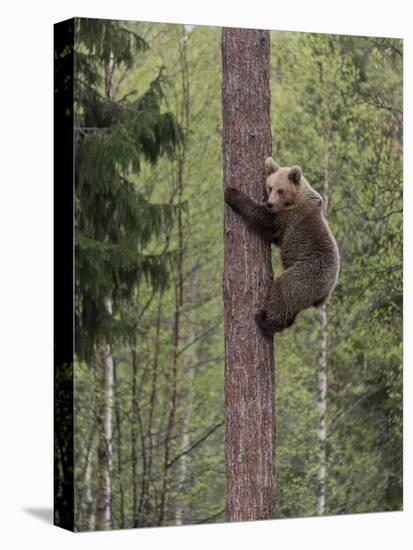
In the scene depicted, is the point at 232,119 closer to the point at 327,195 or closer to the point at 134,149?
the point at 134,149

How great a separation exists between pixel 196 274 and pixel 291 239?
3198 millimetres

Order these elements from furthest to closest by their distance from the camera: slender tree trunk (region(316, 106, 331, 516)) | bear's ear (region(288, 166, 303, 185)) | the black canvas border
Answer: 1. slender tree trunk (region(316, 106, 331, 516))
2. bear's ear (region(288, 166, 303, 185))
3. the black canvas border

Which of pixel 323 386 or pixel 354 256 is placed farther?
pixel 323 386

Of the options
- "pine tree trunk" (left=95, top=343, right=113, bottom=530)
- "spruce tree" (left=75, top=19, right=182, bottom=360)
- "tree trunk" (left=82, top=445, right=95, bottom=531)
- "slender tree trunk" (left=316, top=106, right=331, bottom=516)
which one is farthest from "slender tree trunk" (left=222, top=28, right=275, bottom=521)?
"slender tree trunk" (left=316, top=106, right=331, bottom=516)

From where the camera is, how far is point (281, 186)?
25.1 feet

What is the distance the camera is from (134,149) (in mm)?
8414

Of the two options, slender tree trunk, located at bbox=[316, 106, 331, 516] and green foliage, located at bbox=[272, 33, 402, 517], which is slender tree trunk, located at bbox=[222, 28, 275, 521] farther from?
slender tree trunk, located at bbox=[316, 106, 331, 516]

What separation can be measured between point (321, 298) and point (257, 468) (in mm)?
1373

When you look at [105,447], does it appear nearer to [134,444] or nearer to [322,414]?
[134,444]

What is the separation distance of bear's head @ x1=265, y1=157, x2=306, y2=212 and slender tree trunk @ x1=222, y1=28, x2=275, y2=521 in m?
0.06

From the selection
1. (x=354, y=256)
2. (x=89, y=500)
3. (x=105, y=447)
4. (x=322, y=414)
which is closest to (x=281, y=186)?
(x=354, y=256)

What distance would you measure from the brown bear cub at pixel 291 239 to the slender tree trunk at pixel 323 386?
225 centimetres

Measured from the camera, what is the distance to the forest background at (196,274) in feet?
27.1

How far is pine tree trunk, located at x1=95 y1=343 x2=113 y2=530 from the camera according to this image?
28.7ft
